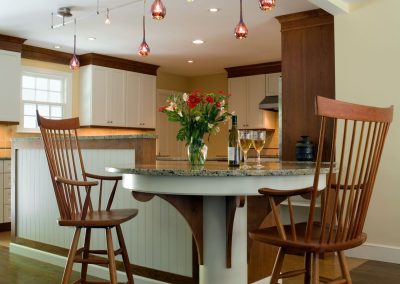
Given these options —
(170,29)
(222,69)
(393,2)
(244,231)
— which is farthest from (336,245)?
(222,69)

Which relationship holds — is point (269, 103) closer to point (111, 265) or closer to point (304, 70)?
point (304, 70)

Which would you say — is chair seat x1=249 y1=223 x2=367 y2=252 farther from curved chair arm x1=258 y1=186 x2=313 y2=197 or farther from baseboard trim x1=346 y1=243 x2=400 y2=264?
baseboard trim x1=346 y1=243 x2=400 y2=264

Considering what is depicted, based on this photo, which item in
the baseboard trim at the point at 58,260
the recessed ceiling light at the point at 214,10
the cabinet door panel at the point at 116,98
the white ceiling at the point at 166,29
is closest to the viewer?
the baseboard trim at the point at 58,260

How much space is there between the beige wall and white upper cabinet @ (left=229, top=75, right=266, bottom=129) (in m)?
3.33

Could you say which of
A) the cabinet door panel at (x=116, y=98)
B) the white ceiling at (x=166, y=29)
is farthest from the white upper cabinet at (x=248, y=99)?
the cabinet door panel at (x=116, y=98)

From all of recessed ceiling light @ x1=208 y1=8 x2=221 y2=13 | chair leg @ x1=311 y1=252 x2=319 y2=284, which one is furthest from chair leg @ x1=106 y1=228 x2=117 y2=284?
recessed ceiling light @ x1=208 y1=8 x2=221 y2=13

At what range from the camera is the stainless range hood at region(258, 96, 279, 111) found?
6.79m

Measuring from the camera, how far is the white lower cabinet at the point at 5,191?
5.39 m

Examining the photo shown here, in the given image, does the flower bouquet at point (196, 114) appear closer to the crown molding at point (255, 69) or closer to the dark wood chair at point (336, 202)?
the dark wood chair at point (336, 202)

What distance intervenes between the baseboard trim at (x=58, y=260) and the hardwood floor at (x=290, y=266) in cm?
5

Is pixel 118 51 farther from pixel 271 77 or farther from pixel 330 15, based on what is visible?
pixel 330 15

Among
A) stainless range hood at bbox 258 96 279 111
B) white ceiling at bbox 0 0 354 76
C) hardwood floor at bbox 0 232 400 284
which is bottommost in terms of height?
hardwood floor at bbox 0 232 400 284

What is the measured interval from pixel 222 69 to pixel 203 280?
6.14m

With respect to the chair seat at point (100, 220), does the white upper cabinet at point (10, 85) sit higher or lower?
higher
